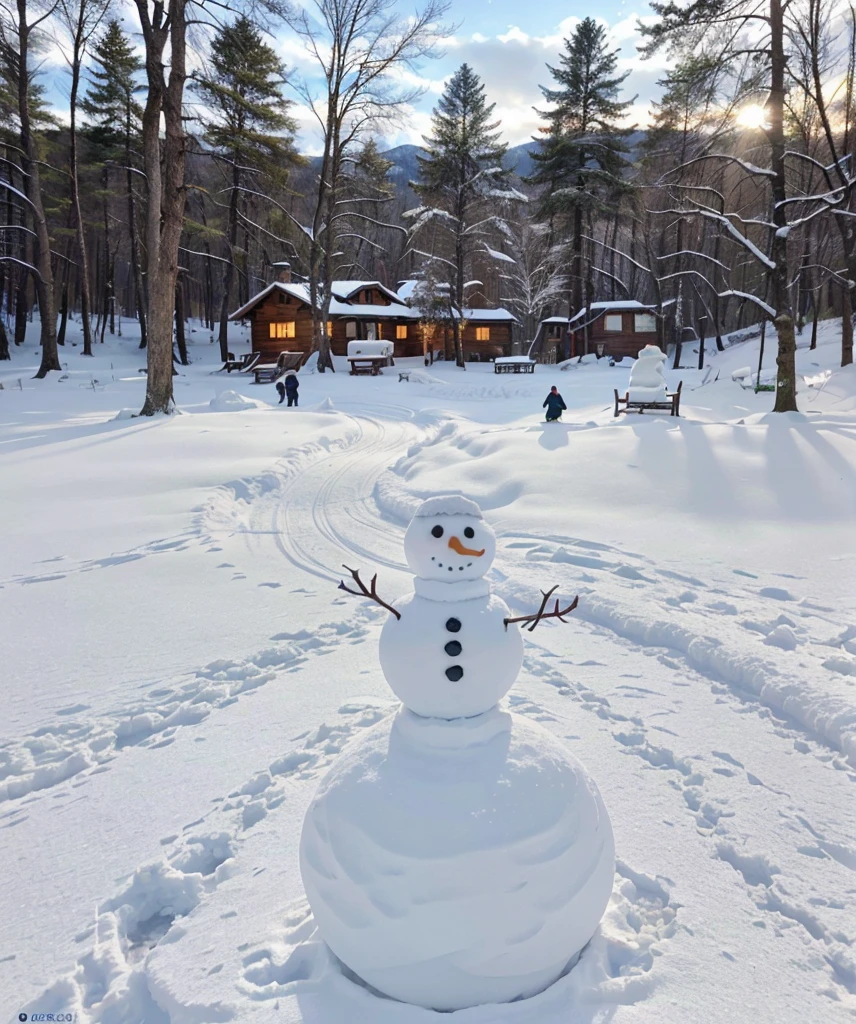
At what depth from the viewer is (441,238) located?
112 feet

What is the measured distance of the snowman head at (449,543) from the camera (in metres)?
2.15

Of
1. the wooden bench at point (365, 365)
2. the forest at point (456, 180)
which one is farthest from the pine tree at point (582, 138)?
the wooden bench at point (365, 365)

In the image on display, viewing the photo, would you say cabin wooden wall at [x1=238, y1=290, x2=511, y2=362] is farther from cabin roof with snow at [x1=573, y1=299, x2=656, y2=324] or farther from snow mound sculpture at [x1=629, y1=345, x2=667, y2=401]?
snow mound sculpture at [x1=629, y1=345, x2=667, y2=401]

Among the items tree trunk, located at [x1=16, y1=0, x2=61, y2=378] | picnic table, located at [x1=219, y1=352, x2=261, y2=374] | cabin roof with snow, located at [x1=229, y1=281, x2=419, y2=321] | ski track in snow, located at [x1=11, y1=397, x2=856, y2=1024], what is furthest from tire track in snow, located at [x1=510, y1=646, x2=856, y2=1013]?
cabin roof with snow, located at [x1=229, y1=281, x2=419, y2=321]

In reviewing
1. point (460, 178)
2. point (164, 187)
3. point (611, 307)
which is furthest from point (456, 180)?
point (164, 187)

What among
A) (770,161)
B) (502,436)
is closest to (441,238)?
(770,161)

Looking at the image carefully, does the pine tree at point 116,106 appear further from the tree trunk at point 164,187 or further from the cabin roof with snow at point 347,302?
the tree trunk at point 164,187

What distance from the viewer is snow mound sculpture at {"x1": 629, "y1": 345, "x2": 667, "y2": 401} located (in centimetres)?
1430

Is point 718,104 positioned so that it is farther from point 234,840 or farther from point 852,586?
point 234,840

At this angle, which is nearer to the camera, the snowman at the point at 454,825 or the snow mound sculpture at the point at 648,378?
the snowman at the point at 454,825

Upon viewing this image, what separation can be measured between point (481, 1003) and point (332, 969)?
53cm

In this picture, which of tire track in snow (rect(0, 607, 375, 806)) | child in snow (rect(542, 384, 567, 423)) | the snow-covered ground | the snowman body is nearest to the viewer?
the snowman body

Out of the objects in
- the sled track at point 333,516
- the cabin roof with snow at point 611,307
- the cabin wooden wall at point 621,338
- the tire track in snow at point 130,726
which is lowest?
the tire track in snow at point 130,726

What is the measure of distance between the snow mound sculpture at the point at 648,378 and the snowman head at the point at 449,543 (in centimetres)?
1345
